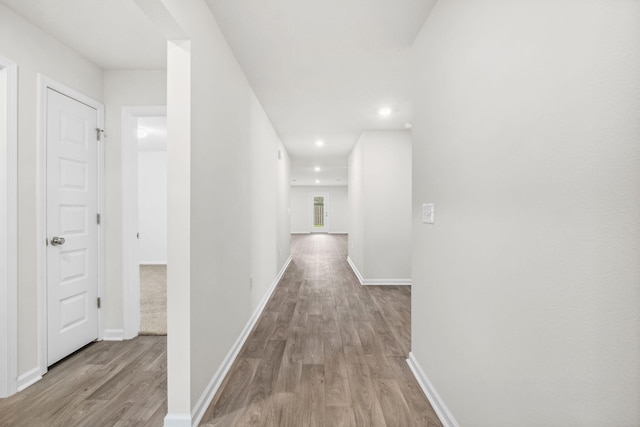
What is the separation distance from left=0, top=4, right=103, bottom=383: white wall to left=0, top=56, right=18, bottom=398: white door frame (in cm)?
4

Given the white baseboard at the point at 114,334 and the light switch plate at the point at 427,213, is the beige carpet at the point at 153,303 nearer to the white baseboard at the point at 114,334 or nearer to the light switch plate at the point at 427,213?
the white baseboard at the point at 114,334

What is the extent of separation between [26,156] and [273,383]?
2.38 meters

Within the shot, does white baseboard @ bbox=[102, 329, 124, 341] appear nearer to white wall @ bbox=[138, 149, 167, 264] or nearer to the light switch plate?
the light switch plate

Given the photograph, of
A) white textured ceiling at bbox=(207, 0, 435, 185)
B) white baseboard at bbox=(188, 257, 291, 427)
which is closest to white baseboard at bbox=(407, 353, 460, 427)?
white baseboard at bbox=(188, 257, 291, 427)

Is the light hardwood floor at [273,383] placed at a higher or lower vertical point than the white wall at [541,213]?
lower

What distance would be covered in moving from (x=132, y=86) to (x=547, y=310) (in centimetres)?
352

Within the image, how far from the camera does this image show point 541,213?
94cm

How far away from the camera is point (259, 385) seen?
2010mm

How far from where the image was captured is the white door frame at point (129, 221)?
2.78 m

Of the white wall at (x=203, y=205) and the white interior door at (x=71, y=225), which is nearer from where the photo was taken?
the white wall at (x=203, y=205)

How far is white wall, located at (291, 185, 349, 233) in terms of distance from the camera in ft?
49.2

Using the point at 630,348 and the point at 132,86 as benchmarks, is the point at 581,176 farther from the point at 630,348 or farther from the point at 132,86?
the point at 132,86

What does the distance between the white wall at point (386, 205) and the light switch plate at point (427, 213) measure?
112 inches

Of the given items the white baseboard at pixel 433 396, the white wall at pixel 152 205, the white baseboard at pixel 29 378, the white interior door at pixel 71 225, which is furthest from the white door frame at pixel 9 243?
the white wall at pixel 152 205
